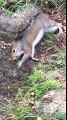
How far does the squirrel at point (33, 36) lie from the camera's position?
252 inches

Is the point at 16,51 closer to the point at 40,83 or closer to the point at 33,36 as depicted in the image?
the point at 33,36

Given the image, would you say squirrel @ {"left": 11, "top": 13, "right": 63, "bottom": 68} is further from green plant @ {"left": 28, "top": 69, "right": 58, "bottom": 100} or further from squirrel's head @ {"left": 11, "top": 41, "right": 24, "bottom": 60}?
green plant @ {"left": 28, "top": 69, "right": 58, "bottom": 100}

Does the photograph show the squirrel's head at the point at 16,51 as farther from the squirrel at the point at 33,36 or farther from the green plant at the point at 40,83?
the green plant at the point at 40,83

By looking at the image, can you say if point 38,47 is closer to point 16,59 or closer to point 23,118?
point 16,59

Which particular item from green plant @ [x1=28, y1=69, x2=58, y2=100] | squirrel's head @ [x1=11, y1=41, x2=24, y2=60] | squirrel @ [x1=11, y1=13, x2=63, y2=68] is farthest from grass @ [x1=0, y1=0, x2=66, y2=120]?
squirrel's head @ [x1=11, y1=41, x2=24, y2=60]

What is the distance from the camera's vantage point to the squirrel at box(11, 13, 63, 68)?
6.40 meters

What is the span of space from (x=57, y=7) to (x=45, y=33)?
68 centimetres

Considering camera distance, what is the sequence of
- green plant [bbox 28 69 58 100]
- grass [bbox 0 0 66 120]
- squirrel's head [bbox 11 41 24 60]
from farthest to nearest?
1. squirrel's head [bbox 11 41 24 60]
2. green plant [bbox 28 69 58 100]
3. grass [bbox 0 0 66 120]

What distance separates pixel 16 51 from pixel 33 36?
40cm

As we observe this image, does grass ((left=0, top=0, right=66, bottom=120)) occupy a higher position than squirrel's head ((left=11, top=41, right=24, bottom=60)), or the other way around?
squirrel's head ((left=11, top=41, right=24, bottom=60))

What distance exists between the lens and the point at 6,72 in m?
Result: 6.11

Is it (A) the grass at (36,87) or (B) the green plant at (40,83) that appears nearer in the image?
(A) the grass at (36,87)

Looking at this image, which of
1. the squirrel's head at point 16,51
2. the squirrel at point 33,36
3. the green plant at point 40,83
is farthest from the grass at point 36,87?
the squirrel's head at point 16,51

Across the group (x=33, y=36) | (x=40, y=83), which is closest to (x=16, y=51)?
(x=33, y=36)
